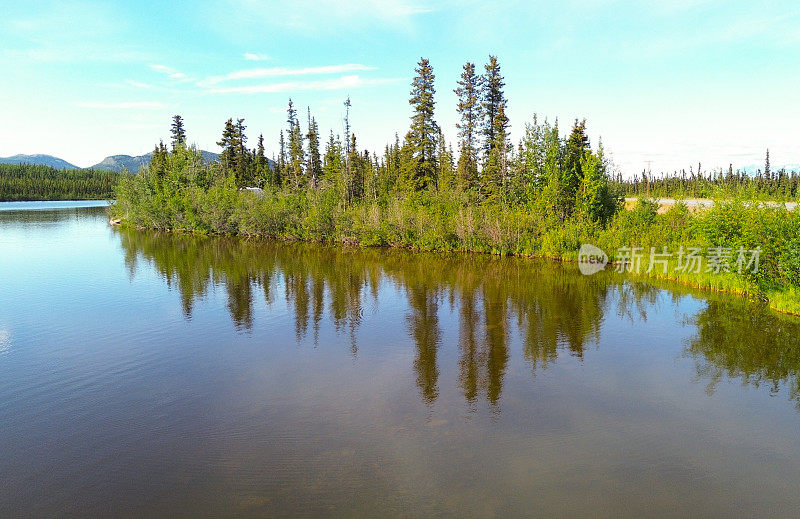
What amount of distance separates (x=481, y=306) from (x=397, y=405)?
11.2 metres

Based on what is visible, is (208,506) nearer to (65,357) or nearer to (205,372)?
(205,372)

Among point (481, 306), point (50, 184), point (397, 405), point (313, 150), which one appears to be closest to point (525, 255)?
point (481, 306)

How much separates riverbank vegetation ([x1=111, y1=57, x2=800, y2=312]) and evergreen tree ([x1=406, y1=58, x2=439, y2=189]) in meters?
0.13

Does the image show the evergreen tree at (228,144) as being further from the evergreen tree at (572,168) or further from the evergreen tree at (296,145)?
the evergreen tree at (572,168)

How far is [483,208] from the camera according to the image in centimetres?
4144

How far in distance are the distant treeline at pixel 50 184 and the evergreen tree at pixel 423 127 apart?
133963mm

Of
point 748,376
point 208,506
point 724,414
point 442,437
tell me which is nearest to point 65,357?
point 208,506

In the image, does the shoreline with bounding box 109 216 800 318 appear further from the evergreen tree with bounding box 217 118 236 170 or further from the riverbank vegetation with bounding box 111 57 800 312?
the evergreen tree with bounding box 217 118 236 170

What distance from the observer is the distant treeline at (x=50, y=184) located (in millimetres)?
150875

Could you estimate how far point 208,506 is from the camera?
855cm

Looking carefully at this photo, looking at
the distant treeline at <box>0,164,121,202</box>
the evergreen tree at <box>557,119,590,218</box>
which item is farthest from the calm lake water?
the distant treeline at <box>0,164,121,202</box>

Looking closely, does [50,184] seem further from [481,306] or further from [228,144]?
[481,306]

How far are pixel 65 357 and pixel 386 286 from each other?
620 inches

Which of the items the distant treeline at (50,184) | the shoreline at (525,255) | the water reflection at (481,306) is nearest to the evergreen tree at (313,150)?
the shoreline at (525,255)
